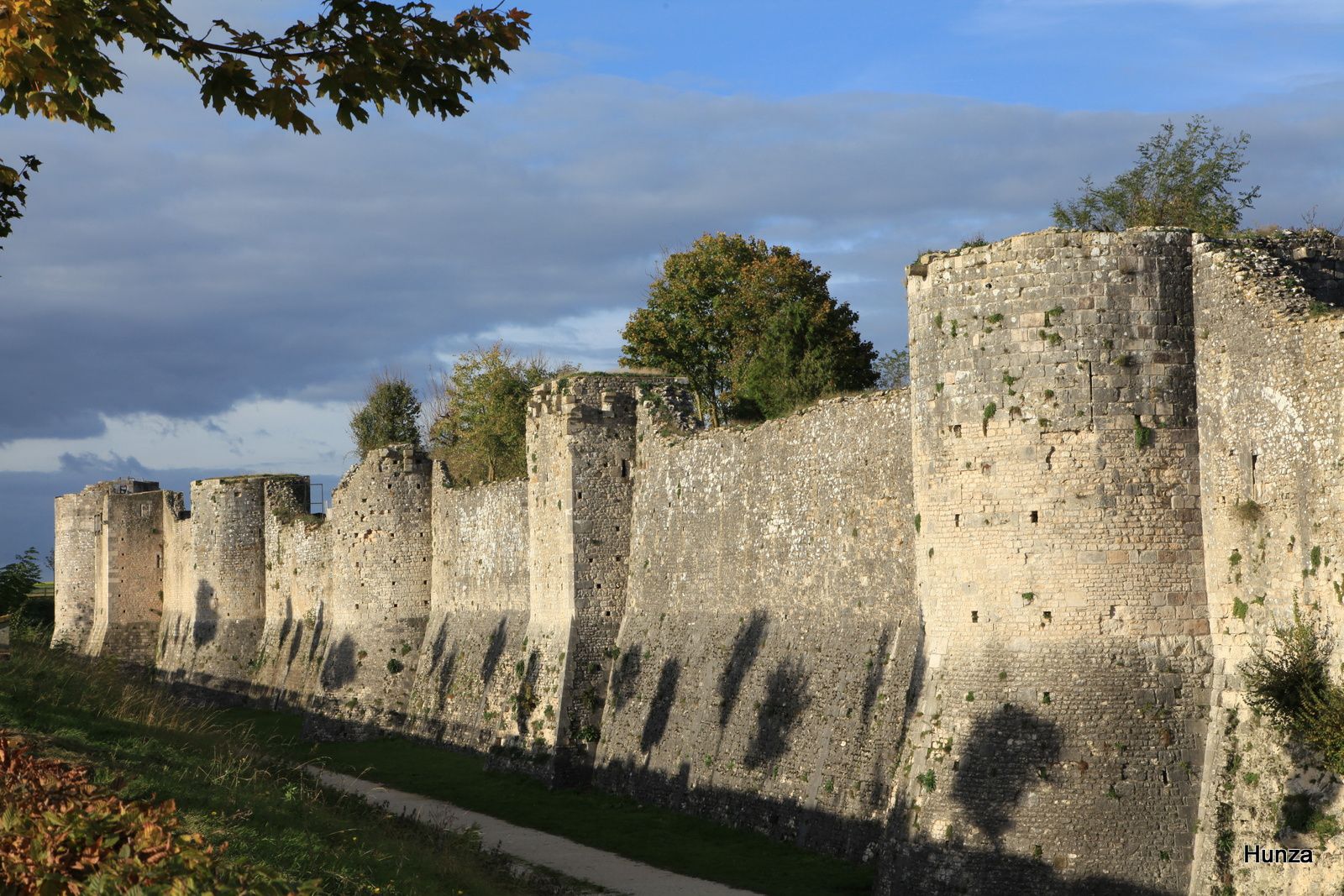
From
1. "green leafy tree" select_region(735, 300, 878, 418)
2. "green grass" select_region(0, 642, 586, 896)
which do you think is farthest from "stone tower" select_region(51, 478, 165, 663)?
"green grass" select_region(0, 642, 586, 896)

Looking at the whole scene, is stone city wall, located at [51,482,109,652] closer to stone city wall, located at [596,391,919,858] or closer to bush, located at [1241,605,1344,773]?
stone city wall, located at [596,391,919,858]

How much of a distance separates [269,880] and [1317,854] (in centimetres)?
928

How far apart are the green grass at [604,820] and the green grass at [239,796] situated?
7.46ft

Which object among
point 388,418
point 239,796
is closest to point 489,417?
point 388,418

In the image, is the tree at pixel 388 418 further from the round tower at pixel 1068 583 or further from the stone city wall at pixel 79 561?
the round tower at pixel 1068 583

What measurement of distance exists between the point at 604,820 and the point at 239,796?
8.96m

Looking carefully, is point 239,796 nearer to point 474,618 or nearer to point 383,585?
point 474,618

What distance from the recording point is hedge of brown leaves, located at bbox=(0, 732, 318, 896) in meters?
8.34

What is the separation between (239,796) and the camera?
15.4 metres

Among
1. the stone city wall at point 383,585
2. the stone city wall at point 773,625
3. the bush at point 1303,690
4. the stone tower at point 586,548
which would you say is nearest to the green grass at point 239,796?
the stone city wall at point 773,625

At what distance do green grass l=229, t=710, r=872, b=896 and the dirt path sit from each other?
27 centimetres

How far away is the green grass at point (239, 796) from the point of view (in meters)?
12.9

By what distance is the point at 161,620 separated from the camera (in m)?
49.2

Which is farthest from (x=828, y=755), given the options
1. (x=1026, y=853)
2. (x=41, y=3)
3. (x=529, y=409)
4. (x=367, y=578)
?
(x=367, y=578)
